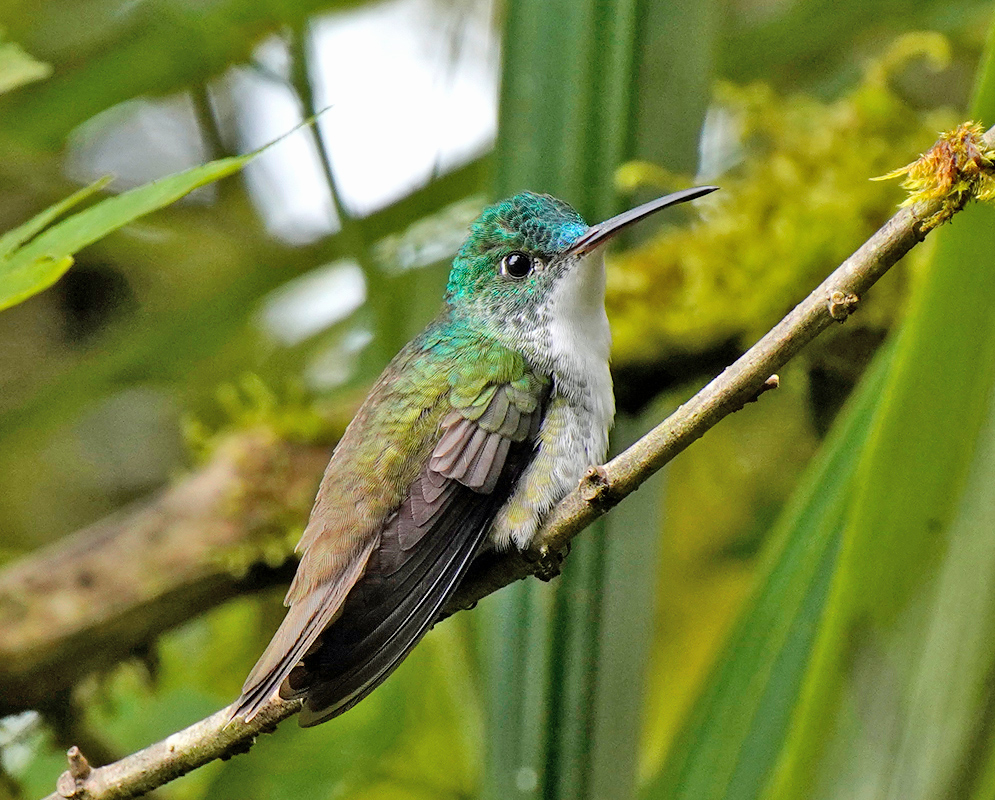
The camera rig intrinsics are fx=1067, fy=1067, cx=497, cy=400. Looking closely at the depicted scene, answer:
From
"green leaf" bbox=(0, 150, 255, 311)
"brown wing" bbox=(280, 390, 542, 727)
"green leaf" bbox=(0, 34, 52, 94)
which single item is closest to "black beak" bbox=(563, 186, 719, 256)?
"brown wing" bbox=(280, 390, 542, 727)

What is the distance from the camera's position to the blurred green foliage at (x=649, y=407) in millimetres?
1141

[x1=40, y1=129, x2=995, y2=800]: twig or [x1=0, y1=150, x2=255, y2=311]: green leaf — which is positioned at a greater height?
[x1=0, y1=150, x2=255, y2=311]: green leaf

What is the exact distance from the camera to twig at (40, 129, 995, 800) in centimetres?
92

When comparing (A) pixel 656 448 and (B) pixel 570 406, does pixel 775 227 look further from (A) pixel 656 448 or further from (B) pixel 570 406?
(A) pixel 656 448

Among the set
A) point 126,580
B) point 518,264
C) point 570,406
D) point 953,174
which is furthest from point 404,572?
point 126,580

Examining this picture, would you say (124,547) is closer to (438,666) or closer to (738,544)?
(438,666)

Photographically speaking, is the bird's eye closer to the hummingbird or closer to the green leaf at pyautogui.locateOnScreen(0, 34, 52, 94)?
the hummingbird

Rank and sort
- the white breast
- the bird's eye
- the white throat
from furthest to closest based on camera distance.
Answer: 1. the bird's eye
2. the white throat
3. the white breast

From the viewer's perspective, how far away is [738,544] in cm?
246

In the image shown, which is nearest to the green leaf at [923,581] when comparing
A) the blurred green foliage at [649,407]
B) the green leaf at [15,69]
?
the blurred green foliage at [649,407]

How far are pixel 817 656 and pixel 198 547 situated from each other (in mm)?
1279

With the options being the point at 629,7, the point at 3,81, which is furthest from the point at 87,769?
the point at 629,7

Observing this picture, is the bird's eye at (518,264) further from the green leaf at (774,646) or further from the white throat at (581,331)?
the green leaf at (774,646)

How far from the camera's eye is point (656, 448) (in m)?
1.03
